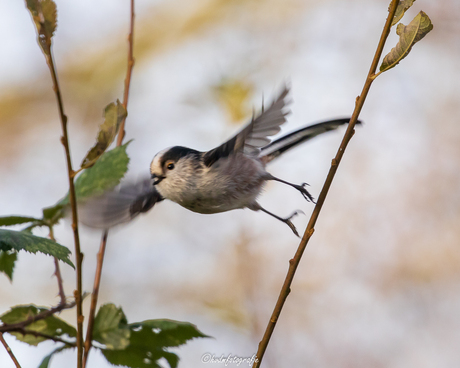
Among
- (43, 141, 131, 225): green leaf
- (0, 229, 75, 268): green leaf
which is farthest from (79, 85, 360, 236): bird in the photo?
(0, 229, 75, 268): green leaf

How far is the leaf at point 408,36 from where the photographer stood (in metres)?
1.28

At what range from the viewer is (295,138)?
264 centimetres

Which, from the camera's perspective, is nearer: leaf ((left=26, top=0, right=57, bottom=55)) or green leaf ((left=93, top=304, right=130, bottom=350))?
leaf ((left=26, top=0, right=57, bottom=55))

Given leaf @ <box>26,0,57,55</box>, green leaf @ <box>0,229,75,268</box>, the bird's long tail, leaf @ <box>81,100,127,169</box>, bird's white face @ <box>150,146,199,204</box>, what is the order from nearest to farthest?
1. leaf @ <box>26,0,57,55</box>
2. leaf @ <box>81,100,127,169</box>
3. green leaf @ <box>0,229,75,268</box>
4. bird's white face @ <box>150,146,199,204</box>
5. the bird's long tail

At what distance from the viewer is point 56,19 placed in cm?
96

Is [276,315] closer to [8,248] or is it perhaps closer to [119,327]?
[119,327]

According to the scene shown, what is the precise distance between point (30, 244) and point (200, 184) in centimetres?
114

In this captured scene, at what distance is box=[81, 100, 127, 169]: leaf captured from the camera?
107 cm

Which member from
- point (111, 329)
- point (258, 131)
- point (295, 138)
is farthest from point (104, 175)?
point (295, 138)

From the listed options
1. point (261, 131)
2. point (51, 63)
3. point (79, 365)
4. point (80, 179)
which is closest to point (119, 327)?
point (79, 365)

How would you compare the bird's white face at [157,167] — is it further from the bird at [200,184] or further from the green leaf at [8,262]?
the green leaf at [8,262]

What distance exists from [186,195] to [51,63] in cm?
140

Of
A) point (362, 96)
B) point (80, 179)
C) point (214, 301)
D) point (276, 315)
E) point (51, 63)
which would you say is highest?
point (214, 301)

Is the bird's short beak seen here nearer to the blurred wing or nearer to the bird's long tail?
the blurred wing
